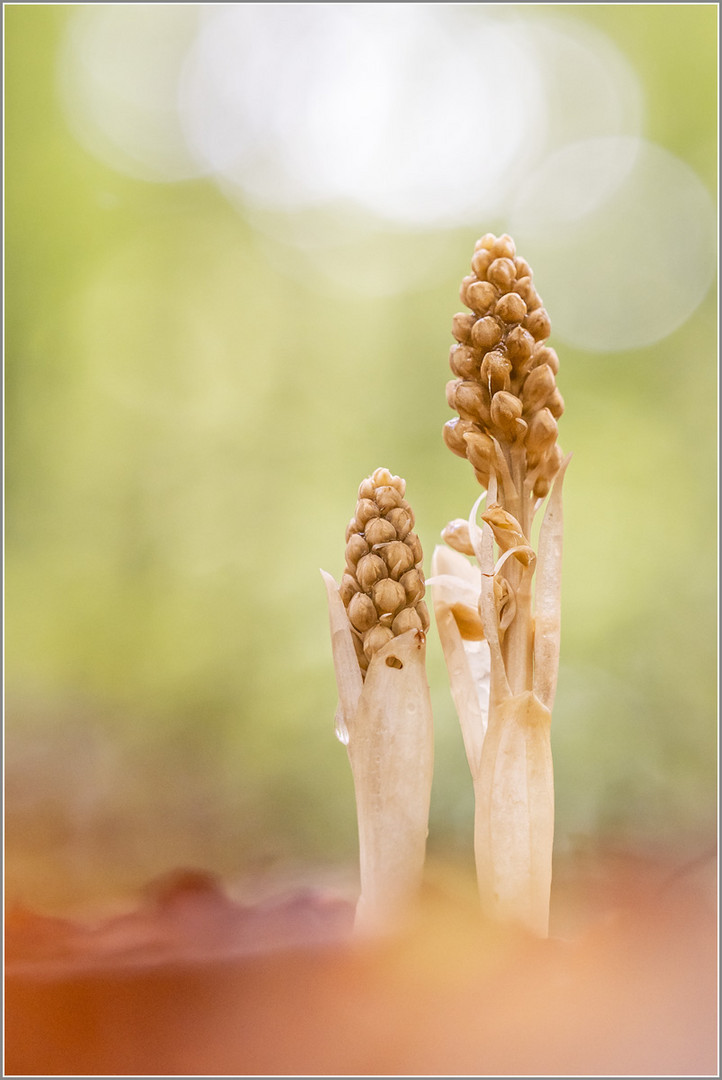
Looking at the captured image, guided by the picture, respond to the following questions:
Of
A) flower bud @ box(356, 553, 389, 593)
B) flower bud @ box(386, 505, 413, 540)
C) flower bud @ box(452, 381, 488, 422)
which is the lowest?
flower bud @ box(356, 553, 389, 593)

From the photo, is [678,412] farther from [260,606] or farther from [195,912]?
[195,912]

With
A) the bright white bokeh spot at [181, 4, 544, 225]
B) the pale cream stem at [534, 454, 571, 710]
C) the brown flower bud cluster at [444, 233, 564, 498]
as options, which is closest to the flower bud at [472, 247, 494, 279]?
the brown flower bud cluster at [444, 233, 564, 498]

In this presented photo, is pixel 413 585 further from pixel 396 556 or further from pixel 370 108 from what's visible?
pixel 370 108

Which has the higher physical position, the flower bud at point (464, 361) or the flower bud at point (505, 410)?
the flower bud at point (464, 361)

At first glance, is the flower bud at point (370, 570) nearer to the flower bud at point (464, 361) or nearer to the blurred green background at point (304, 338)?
the flower bud at point (464, 361)

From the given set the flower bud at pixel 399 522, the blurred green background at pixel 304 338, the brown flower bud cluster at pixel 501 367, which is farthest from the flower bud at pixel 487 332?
the blurred green background at pixel 304 338

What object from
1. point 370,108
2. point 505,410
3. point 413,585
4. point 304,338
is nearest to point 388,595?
point 413,585

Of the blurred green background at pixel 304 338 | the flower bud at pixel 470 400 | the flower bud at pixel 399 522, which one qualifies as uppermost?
the blurred green background at pixel 304 338

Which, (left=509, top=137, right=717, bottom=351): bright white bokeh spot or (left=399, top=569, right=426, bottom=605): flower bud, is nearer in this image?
(left=399, top=569, right=426, bottom=605): flower bud

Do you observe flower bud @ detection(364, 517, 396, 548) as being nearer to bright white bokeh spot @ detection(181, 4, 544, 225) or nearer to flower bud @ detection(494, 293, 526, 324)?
flower bud @ detection(494, 293, 526, 324)
